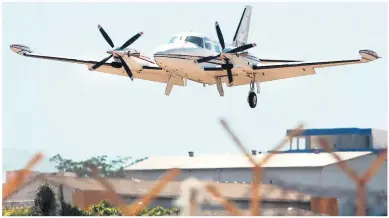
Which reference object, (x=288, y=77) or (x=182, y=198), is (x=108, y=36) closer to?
(x=288, y=77)

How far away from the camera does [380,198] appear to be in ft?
99.6

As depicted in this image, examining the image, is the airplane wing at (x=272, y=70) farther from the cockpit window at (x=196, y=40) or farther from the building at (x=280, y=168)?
the building at (x=280, y=168)

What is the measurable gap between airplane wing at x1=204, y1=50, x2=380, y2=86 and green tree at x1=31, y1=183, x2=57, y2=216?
17802 millimetres

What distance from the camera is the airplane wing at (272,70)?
4103 cm

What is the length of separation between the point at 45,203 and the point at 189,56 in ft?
56.1

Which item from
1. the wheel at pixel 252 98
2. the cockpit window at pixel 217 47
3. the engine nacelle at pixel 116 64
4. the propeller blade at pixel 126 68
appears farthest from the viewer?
the wheel at pixel 252 98

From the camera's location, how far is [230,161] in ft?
154

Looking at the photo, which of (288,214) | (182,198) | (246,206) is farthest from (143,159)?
(182,198)

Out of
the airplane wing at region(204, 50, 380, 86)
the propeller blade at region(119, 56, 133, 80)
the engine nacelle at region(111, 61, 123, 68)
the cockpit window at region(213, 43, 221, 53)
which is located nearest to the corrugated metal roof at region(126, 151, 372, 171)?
the airplane wing at region(204, 50, 380, 86)

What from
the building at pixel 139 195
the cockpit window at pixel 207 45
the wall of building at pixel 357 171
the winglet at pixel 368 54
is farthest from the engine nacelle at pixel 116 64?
the building at pixel 139 195

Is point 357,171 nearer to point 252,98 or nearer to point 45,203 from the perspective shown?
point 252,98

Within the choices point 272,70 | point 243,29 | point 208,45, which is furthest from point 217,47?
point 243,29

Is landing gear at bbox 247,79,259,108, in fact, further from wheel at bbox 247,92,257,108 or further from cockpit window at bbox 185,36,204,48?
cockpit window at bbox 185,36,204,48

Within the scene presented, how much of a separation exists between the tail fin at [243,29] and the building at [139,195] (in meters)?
20.6
